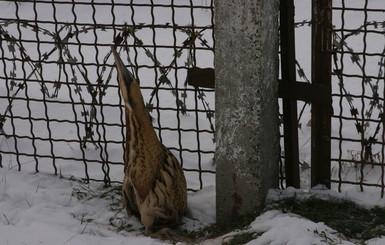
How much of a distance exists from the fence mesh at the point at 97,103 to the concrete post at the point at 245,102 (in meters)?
0.32

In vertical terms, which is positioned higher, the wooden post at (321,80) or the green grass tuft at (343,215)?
the wooden post at (321,80)

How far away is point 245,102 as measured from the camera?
13.3ft

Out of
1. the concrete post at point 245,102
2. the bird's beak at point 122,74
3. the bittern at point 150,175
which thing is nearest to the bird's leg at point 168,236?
the bittern at point 150,175

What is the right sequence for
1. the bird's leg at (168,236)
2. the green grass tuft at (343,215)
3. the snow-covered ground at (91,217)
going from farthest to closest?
the bird's leg at (168,236), the green grass tuft at (343,215), the snow-covered ground at (91,217)

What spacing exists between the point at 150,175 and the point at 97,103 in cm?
80

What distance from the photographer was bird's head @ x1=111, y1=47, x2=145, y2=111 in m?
4.05

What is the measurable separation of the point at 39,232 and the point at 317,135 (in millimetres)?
1674

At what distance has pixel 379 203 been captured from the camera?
4273 millimetres

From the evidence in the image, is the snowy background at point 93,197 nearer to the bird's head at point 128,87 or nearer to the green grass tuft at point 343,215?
the green grass tuft at point 343,215

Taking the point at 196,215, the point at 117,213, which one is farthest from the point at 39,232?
the point at 196,215

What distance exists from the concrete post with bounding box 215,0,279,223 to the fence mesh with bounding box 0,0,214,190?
1.07 ft

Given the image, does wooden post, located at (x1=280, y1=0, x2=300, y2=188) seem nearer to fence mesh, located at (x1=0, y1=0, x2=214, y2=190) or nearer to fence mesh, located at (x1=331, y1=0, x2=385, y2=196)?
fence mesh, located at (x1=331, y1=0, x2=385, y2=196)

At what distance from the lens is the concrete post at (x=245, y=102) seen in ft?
13.0

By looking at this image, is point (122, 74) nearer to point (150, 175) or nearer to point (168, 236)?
point (150, 175)
